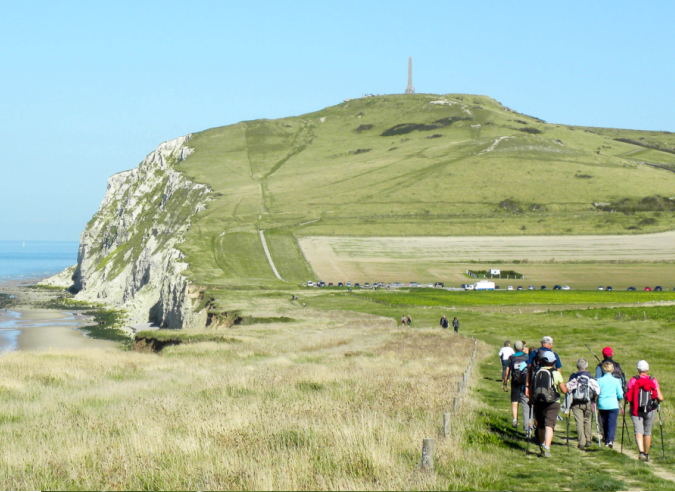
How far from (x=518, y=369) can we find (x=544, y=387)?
271 cm

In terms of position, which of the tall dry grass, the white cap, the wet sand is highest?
the white cap

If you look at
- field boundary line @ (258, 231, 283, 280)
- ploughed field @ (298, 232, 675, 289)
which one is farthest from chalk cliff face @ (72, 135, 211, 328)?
ploughed field @ (298, 232, 675, 289)

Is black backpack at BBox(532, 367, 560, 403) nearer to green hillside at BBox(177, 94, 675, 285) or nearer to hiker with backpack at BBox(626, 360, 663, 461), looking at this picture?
hiker with backpack at BBox(626, 360, 663, 461)

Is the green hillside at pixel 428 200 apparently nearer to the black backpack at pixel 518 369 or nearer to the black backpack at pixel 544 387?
the black backpack at pixel 518 369

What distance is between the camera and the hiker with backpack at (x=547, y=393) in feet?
43.0

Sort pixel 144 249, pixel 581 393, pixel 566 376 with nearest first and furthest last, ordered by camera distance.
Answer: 1. pixel 581 393
2. pixel 566 376
3. pixel 144 249

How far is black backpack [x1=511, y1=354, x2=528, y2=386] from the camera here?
15.6 metres

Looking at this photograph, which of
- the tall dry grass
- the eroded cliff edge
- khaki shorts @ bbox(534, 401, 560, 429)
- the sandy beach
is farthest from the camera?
the eroded cliff edge

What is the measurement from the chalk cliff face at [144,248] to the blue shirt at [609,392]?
2191 inches

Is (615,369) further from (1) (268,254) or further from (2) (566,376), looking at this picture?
(1) (268,254)

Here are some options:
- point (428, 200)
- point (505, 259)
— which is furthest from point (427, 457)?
point (428, 200)

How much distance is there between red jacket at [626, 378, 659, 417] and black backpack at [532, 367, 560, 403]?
1.67m

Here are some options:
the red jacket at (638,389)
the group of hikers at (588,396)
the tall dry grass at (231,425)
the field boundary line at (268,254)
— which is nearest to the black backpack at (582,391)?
the group of hikers at (588,396)

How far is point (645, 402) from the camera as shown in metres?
13.2
